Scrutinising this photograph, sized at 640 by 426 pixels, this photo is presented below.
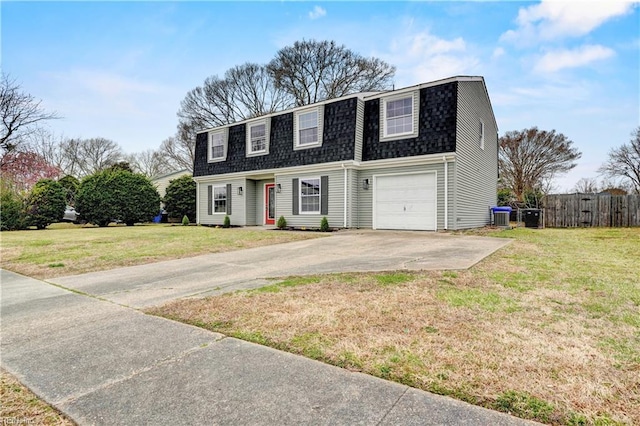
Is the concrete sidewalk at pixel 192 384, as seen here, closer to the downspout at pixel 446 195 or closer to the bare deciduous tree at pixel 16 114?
the downspout at pixel 446 195

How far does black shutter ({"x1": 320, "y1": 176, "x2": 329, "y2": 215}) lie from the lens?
13.7m

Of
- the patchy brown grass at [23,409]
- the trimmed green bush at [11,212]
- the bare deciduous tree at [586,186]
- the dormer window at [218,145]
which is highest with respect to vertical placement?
the dormer window at [218,145]

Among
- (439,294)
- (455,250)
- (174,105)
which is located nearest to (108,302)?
(439,294)

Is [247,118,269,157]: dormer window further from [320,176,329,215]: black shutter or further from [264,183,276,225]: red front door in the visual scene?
[320,176,329,215]: black shutter

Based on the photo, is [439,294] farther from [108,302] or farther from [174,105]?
[174,105]

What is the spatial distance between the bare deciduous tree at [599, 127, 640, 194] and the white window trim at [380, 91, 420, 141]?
2043cm

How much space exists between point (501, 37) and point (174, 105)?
90.3 ft

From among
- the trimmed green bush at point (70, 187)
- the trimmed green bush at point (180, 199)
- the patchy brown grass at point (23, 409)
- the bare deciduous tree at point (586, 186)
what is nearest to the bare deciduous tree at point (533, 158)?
the bare deciduous tree at point (586, 186)

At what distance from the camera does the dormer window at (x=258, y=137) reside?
1597 cm

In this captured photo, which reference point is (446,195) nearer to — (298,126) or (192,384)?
(298,126)

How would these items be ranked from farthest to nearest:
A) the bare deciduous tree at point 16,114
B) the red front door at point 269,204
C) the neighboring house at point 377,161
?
the bare deciduous tree at point 16,114
the red front door at point 269,204
the neighboring house at point 377,161

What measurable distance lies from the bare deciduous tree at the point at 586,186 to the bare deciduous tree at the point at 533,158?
346 cm

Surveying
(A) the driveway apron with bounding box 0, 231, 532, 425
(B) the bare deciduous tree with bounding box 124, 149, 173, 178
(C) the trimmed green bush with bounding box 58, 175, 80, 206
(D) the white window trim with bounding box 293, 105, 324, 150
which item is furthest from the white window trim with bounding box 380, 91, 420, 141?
(B) the bare deciduous tree with bounding box 124, 149, 173, 178

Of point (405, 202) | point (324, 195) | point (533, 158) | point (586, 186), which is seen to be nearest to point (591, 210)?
point (405, 202)
